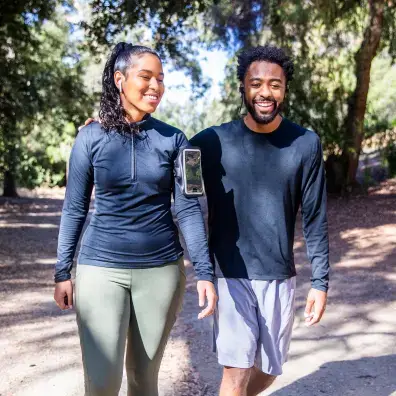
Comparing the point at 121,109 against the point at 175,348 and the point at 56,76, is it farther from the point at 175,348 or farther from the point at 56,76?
the point at 56,76

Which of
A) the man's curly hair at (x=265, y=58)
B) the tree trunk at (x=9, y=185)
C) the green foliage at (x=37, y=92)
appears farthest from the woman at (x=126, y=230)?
the tree trunk at (x=9, y=185)

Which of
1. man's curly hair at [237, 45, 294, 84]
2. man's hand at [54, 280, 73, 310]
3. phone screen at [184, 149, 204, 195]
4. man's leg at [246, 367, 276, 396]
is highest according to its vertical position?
man's curly hair at [237, 45, 294, 84]

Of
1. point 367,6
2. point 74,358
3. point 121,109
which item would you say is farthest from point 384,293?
point 367,6

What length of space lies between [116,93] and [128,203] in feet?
1.75

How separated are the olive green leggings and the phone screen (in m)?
0.35

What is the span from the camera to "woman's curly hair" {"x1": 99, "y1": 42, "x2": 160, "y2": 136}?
2.98 m

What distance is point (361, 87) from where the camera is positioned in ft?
55.1

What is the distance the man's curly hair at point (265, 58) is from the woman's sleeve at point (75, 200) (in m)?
0.90

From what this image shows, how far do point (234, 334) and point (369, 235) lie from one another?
9823 mm

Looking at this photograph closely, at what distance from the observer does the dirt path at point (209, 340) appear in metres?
4.85

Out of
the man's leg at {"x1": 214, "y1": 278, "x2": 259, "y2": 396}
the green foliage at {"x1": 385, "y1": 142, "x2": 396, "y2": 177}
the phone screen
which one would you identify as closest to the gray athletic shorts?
the man's leg at {"x1": 214, "y1": 278, "x2": 259, "y2": 396}

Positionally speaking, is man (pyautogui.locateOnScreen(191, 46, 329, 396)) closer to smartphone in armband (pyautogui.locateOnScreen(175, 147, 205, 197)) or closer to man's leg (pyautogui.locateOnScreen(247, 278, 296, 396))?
man's leg (pyautogui.locateOnScreen(247, 278, 296, 396))

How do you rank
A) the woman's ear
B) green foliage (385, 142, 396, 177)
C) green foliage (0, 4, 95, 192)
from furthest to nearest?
green foliage (385, 142, 396, 177) → green foliage (0, 4, 95, 192) → the woman's ear

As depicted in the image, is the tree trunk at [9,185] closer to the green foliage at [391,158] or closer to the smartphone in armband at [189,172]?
the green foliage at [391,158]
